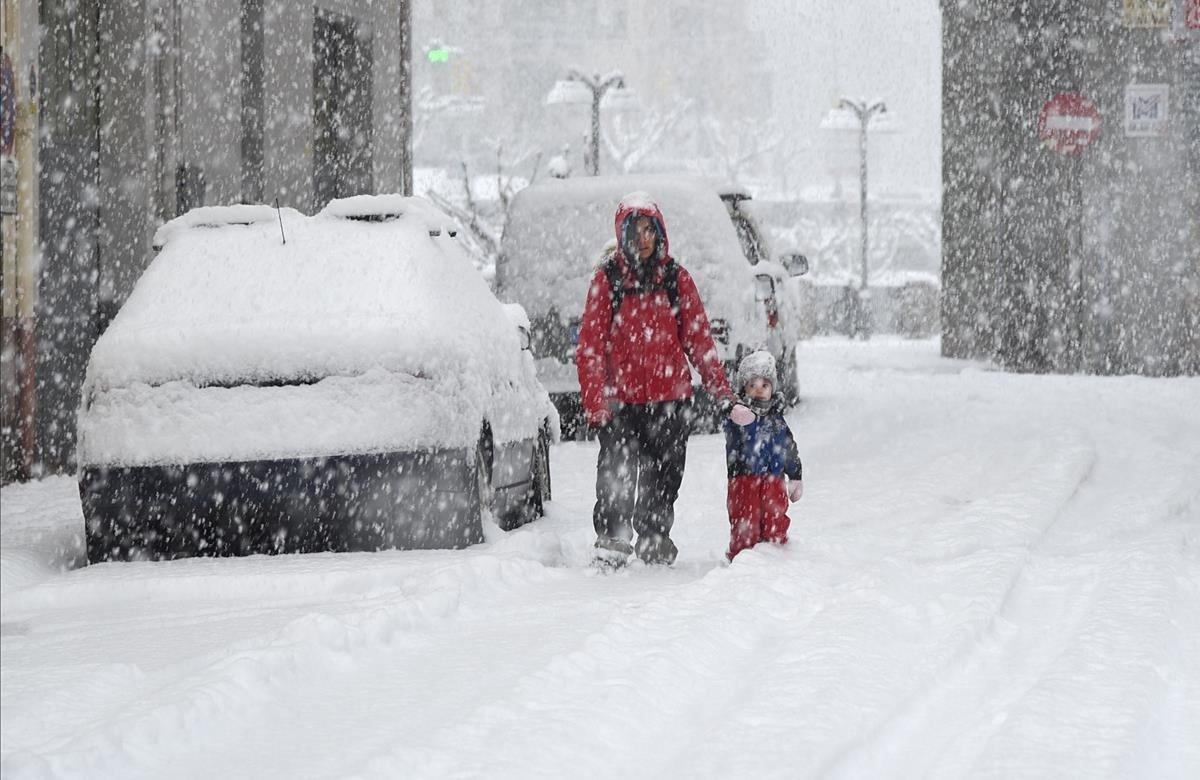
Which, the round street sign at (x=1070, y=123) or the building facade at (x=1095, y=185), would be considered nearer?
the building facade at (x=1095, y=185)

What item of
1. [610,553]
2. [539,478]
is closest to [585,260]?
[539,478]

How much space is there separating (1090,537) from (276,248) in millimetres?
3689

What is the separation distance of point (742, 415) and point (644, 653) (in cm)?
232

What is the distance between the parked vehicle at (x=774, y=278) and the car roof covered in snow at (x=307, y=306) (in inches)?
224

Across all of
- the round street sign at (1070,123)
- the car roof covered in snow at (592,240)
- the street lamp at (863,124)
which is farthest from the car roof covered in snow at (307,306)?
the street lamp at (863,124)

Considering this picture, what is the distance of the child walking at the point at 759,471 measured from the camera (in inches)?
289

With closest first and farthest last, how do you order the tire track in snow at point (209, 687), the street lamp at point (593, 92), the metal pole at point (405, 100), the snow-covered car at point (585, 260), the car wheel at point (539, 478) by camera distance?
1. the tire track in snow at point (209, 687)
2. the car wheel at point (539, 478)
3. the snow-covered car at point (585, 260)
4. the metal pole at point (405, 100)
5. the street lamp at point (593, 92)

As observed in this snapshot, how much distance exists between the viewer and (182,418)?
684 cm

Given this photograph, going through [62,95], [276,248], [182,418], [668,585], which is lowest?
[668,585]

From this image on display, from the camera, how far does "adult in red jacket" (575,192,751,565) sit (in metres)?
7.43

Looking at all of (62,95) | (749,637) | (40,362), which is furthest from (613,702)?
(62,95)

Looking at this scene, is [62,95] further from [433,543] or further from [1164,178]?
[1164,178]

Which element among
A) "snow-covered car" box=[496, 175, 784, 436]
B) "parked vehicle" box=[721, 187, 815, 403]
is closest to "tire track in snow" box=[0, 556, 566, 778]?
"snow-covered car" box=[496, 175, 784, 436]

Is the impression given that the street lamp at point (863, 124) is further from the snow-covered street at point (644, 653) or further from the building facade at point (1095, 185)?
the snow-covered street at point (644, 653)
